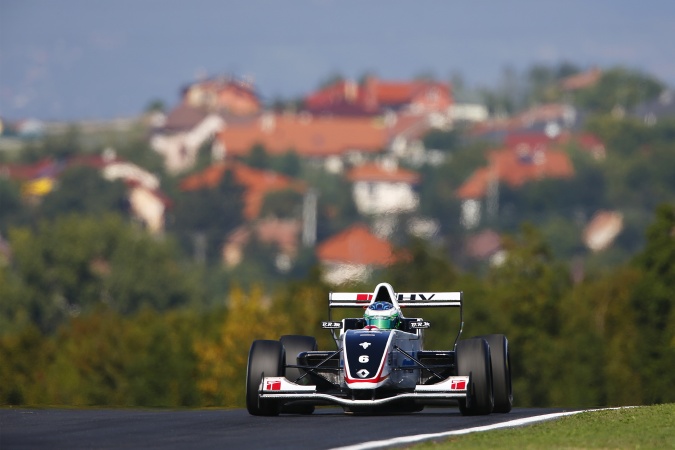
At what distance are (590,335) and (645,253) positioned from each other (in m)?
15.3

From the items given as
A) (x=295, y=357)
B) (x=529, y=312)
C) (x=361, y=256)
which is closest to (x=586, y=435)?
(x=295, y=357)

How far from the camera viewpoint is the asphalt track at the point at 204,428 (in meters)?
20.8

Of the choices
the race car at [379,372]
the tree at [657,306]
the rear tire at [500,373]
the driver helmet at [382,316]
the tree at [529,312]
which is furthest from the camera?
the tree at [529,312]

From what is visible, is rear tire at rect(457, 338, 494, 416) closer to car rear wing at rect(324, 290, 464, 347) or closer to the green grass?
the green grass

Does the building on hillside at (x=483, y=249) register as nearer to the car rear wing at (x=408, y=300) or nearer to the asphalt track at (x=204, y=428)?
the car rear wing at (x=408, y=300)

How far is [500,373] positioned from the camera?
89.6 ft

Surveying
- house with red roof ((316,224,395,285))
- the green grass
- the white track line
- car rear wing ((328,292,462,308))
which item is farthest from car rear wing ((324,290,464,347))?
house with red roof ((316,224,395,285))

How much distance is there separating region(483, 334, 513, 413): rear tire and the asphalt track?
301 mm

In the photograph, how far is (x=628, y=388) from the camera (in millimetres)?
89250

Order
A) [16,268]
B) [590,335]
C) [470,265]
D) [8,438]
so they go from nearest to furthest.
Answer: [8,438] < [590,335] < [470,265] < [16,268]

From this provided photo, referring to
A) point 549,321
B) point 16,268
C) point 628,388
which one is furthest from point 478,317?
point 16,268

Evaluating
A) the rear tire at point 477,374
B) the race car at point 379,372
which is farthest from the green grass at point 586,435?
the race car at point 379,372

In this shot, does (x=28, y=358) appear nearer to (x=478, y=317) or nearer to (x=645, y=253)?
(x=478, y=317)

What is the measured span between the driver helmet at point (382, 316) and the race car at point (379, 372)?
2 cm
